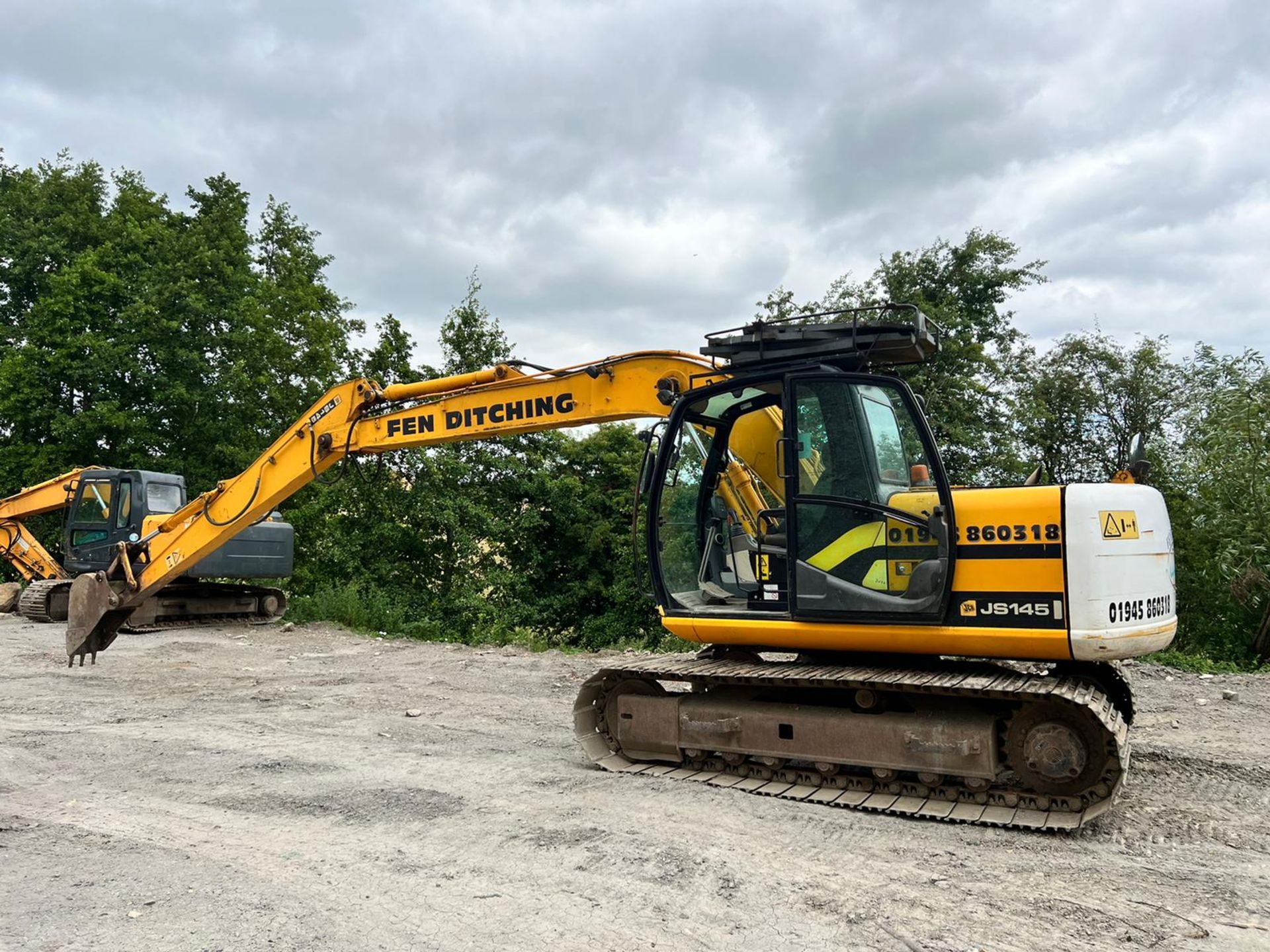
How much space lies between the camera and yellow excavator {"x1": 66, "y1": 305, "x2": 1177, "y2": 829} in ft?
15.8

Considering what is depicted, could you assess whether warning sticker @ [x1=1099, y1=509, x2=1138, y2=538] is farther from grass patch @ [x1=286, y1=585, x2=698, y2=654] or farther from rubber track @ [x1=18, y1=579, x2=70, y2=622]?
rubber track @ [x1=18, y1=579, x2=70, y2=622]

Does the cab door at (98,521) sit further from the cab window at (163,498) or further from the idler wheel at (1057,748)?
the idler wheel at (1057,748)

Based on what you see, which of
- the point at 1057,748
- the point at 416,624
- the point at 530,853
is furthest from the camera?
the point at 416,624

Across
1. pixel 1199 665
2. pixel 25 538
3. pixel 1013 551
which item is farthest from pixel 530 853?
pixel 25 538

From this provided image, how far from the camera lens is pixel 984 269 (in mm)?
19250

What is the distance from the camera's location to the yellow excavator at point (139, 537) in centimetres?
1528

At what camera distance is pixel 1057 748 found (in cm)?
475

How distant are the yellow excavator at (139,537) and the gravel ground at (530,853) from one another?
8.07 m

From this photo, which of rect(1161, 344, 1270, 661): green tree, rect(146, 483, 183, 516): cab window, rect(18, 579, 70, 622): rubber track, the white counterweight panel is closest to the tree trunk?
rect(1161, 344, 1270, 661): green tree

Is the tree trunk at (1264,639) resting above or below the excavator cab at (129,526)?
below

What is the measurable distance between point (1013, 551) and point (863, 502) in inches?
33.4

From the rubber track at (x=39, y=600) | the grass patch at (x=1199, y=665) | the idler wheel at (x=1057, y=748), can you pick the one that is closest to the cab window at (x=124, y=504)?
the rubber track at (x=39, y=600)

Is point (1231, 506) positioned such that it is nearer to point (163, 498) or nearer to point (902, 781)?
point (902, 781)

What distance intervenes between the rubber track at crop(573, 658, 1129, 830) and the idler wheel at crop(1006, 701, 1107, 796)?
0.06 metres
